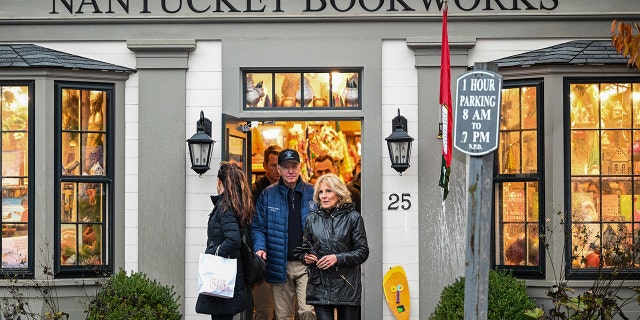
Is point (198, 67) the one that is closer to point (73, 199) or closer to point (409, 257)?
Answer: point (73, 199)

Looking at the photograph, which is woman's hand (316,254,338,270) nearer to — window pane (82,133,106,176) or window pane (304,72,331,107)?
window pane (304,72,331,107)

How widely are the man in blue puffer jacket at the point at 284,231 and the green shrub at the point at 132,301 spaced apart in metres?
1.06

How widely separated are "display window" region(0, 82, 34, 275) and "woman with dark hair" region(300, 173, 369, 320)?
11.4ft

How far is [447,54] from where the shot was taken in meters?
10.8

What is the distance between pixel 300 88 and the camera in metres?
11.8

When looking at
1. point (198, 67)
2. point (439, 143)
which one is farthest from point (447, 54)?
point (198, 67)

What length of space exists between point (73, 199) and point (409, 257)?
3.57m

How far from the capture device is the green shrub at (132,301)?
10.6 meters

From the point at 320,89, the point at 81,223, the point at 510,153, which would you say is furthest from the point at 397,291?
the point at 81,223

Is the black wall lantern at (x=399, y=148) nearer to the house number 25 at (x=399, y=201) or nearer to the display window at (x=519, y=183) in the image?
the house number 25 at (x=399, y=201)

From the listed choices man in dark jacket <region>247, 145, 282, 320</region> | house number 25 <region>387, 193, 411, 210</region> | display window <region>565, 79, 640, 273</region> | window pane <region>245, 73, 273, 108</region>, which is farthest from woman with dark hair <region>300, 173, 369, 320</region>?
display window <region>565, 79, 640, 273</region>

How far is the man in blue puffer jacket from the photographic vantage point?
10945mm

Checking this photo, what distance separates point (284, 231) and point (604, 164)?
335cm

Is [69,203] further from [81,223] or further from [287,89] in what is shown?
[287,89]
